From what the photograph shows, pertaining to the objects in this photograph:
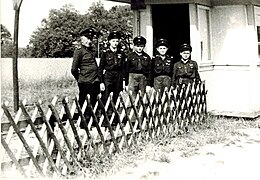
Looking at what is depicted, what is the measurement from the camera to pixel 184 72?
27.2 ft

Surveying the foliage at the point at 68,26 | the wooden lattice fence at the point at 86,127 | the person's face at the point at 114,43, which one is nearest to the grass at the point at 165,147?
the wooden lattice fence at the point at 86,127

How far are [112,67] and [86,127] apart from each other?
271 centimetres

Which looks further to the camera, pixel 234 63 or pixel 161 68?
pixel 234 63

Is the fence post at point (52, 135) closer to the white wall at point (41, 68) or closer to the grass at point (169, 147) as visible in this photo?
the grass at point (169, 147)

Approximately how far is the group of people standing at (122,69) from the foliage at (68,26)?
28.0 meters

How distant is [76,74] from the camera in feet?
25.4

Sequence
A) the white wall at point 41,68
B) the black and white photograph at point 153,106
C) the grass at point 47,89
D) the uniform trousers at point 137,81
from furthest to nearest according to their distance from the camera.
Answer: the white wall at point 41,68 < the grass at point 47,89 < the uniform trousers at point 137,81 < the black and white photograph at point 153,106

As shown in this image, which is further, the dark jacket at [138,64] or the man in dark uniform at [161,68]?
the man in dark uniform at [161,68]

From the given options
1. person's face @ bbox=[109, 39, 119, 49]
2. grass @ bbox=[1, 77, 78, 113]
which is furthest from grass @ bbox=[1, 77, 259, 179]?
grass @ bbox=[1, 77, 78, 113]

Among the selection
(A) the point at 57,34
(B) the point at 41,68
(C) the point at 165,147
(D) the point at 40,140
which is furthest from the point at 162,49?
(A) the point at 57,34

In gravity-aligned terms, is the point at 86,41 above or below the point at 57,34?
below

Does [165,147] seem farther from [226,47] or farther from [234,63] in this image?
[226,47]

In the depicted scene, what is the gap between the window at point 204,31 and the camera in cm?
947

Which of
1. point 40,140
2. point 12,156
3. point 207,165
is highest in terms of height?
point 40,140
